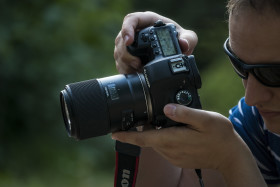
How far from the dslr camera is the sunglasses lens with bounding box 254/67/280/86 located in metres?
0.18

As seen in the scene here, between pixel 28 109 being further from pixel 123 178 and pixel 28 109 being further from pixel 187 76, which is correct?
pixel 187 76

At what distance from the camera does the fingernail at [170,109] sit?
1603 millimetres

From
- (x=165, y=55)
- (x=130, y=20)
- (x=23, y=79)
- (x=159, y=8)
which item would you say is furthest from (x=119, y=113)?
(x=159, y=8)

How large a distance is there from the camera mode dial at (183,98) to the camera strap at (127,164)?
12.1 inches

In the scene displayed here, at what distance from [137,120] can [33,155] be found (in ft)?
8.48

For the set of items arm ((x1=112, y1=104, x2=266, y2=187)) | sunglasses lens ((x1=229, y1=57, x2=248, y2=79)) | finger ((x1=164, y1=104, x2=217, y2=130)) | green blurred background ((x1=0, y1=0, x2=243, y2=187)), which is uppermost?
sunglasses lens ((x1=229, y1=57, x2=248, y2=79))

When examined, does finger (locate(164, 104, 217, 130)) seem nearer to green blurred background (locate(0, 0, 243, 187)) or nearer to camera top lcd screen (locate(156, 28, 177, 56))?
camera top lcd screen (locate(156, 28, 177, 56))

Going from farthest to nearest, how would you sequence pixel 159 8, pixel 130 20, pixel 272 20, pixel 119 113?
pixel 159 8
pixel 130 20
pixel 119 113
pixel 272 20

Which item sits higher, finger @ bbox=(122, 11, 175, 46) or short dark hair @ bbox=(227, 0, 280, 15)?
short dark hair @ bbox=(227, 0, 280, 15)

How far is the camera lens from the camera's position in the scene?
5.36 ft

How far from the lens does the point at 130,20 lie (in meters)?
1.82

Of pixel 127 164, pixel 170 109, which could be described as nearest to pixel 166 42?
pixel 170 109

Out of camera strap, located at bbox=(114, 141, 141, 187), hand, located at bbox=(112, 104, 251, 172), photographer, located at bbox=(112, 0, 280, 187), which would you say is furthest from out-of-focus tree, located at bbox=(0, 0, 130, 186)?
hand, located at bbox=(112, 104, 251, 172)

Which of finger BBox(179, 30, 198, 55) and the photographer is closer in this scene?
the photographer
